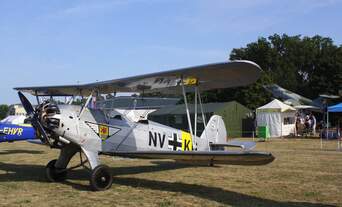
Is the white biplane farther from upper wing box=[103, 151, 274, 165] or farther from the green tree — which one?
the green tree

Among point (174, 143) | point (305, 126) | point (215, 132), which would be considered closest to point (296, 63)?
point (305, 126)

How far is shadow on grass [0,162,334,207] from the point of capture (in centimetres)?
716

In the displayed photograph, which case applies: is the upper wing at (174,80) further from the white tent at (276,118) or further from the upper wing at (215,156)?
the white tent at (276,118)

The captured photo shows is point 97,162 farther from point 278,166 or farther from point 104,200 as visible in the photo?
point 278,166

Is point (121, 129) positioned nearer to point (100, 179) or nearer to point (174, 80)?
point (100, 179)

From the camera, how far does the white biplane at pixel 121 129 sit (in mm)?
8172

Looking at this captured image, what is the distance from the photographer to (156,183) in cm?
930

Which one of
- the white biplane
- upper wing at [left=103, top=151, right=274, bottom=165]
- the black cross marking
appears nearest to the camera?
upper wing at [left=103, top=151, right=274, bottom=165]

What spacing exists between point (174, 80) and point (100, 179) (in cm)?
294

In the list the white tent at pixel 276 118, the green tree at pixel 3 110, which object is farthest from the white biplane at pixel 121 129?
the green tree at pixel 3 110

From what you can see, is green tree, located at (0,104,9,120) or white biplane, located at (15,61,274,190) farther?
green tree, located at (0,104,9,120)

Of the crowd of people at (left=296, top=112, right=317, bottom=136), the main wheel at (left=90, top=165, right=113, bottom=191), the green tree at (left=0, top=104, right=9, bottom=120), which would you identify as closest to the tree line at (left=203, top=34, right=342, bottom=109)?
the crowd of people at (left=296, top=112, right=317, bottom=136)

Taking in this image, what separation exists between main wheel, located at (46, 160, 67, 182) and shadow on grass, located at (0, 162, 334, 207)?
0.67 ft

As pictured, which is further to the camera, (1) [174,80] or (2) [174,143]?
(2) [174,143]
